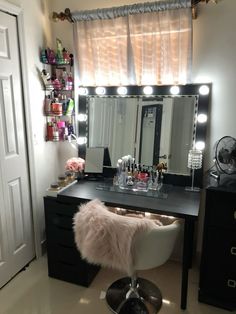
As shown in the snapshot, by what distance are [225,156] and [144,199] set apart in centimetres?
67

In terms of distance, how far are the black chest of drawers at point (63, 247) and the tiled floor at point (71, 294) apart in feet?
0.28

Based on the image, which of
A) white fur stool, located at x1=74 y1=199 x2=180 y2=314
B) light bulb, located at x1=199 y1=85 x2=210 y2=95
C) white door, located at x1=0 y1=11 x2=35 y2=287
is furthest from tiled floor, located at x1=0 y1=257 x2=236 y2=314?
light bulb, located at x1=199 y1=85 x2=210 y2=95

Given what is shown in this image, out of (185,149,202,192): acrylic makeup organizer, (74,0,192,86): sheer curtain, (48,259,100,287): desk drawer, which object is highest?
(74,0,192,86): sheer curtain

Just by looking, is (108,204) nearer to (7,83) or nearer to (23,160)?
(23,160)

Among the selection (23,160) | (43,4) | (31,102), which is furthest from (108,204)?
(43,4)

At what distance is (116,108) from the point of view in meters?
2.25

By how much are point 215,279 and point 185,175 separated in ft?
A: 2.60

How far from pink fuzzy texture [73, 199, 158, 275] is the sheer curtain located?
1.20 meters

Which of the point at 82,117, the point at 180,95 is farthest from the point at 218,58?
the point at 82,117

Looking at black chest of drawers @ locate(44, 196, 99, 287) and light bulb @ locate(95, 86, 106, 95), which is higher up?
light bulb @ locate(95, 86, 106, 95)

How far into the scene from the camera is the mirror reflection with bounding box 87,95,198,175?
6.79ft

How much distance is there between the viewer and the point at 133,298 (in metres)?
1.81

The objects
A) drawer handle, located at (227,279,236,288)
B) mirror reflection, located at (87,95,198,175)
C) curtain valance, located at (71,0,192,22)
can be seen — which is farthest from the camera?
mirror reflection, located at (87,95,198,175)

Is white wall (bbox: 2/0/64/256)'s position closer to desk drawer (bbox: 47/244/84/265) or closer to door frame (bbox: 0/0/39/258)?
door frame (bbox: 0/0/39/258)
